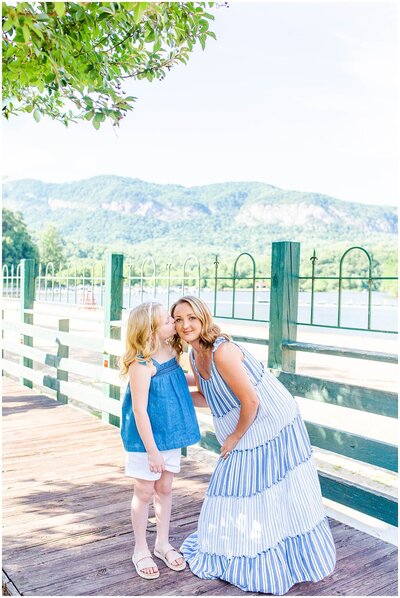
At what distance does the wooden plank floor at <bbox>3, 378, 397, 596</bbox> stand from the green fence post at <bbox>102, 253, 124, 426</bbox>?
1.78ft

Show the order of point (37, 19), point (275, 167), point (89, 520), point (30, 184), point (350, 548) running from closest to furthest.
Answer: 1. point (37, 19)
2. point (350, 548)
3. point (89, 520)
4. point (30, 184)
5. point (275, 167)

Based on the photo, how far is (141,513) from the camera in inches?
105

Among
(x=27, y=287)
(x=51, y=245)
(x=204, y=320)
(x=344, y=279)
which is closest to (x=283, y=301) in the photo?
(x=344, y=279)

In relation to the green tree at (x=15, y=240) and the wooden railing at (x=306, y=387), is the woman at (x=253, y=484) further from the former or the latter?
the green tree at (x=15, y=240)

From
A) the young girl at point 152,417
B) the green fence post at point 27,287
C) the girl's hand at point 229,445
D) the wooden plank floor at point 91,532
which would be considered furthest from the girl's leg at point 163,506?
the green fence post at point 27,287

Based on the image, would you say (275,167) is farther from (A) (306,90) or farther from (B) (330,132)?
(A) (306,90)

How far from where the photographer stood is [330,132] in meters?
130

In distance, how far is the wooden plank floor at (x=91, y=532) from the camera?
2.54 metres

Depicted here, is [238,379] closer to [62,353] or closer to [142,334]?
[142,334]

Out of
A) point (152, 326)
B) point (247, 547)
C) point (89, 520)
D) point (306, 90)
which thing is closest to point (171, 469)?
point (247, 547)

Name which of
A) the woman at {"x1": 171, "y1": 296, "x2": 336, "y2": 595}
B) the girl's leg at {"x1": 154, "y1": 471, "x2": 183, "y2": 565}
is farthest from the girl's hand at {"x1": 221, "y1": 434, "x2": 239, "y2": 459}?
the girl's leg at {"x1": 154, "y1": 471, "x2": 183, "y2": 565}

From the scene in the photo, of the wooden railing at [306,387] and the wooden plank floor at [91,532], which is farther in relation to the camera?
the wooden railing at [306,387]

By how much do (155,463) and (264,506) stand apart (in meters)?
0.52

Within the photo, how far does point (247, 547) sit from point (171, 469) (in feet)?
1.55
